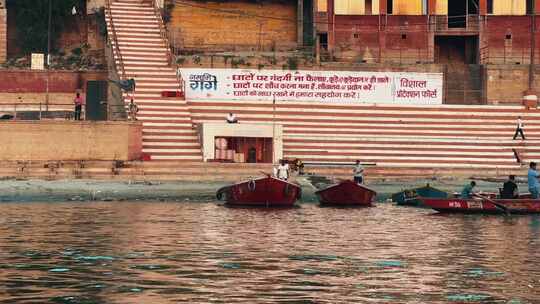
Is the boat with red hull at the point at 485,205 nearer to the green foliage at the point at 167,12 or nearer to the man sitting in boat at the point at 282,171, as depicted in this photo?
the man sitting in boat at the point at 282,171

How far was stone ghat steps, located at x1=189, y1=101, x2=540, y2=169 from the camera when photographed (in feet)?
203

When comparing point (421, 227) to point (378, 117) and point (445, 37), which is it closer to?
point (378, 117)

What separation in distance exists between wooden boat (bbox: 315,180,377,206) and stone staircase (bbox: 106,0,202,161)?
8.23 meters

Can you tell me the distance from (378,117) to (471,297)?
37.8 meters

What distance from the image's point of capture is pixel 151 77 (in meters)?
66.7

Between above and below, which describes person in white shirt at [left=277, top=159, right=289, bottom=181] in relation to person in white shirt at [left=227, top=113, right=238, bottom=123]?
below

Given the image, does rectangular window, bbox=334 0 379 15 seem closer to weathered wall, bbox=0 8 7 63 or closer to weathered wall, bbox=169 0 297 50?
weathered wall, bbox=169 0 297 50

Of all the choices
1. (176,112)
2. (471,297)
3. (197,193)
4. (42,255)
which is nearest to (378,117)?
(176,112)

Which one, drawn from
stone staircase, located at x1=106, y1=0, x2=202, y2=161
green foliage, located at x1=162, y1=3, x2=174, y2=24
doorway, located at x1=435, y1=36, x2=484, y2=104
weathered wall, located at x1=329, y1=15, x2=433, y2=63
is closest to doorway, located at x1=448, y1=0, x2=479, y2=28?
doorway, located at x1=435, y1=36, x2=484, y2=104

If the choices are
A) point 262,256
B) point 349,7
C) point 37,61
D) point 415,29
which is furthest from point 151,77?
point 262,256

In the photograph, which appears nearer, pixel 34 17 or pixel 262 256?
pixel 262 256

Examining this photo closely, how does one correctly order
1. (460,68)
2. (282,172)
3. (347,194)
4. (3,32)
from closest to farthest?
1. (347,194)
2. (282,172)
3. (460,68)
4. (3,32)

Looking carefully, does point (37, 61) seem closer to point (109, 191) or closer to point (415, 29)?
point (109, 191)

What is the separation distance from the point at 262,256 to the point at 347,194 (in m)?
18.4
